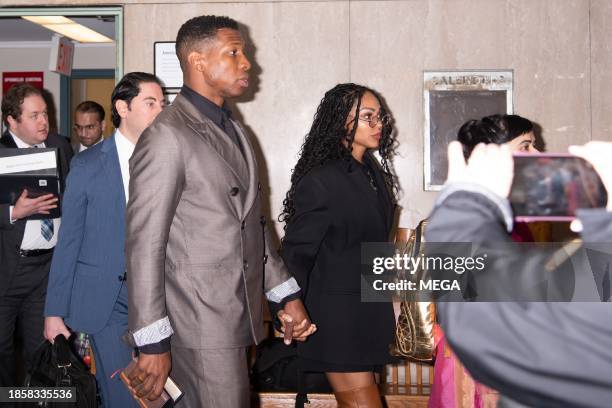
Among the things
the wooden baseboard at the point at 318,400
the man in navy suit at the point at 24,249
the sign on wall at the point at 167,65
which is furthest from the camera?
the sign on wall at the point at 167,65

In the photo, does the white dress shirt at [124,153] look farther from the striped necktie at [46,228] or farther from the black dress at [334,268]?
the striped necktie at [46,228]

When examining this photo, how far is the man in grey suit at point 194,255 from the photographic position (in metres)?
2.30

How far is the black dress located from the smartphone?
2117mm

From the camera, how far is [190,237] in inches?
93.8

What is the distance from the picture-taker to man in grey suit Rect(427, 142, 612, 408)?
776 millimetres

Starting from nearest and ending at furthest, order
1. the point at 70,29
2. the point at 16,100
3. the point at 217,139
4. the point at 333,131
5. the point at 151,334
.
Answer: the point at 151,334, the point at 217,139, the point at 333,131, the point at 16,100, the point at 70,29

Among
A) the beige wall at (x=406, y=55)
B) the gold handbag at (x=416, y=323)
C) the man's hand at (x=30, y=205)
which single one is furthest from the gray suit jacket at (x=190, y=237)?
the beige wall at (x=406, y=55)

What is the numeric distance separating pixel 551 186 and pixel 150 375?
5.50ft

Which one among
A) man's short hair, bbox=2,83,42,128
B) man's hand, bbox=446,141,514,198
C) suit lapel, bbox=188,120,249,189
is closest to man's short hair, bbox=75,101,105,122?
man's short hair, bbox=2,83,42,128

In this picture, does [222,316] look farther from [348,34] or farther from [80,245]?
[348,34]

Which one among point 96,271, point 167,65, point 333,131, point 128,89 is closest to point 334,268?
point 333,131

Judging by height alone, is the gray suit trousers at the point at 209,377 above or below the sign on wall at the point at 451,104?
below

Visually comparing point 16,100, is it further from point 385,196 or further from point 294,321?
point 294,321

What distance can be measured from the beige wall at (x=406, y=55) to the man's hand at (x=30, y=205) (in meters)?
1.62
